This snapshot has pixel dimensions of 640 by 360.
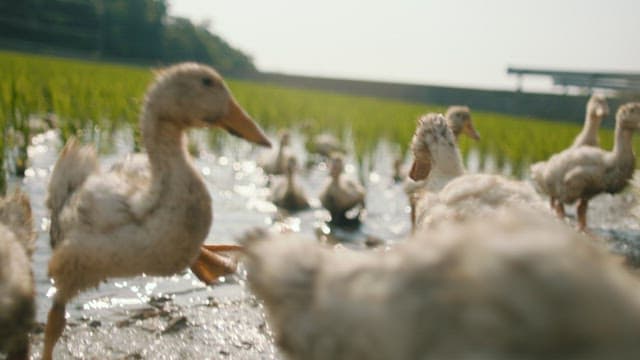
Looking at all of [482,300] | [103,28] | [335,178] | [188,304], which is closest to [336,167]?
[335,178]

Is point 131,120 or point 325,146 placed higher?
point 131,120

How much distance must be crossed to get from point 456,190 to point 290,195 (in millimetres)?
5329

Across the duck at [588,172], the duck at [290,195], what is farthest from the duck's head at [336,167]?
the duck at [588,172]

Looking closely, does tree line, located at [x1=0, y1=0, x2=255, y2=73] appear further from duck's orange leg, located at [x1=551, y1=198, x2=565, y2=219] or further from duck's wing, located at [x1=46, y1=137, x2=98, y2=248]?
duck's wing, located at [x1=46, y1=137, x2=98, y2=248]

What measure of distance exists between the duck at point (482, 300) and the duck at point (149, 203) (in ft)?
6.46

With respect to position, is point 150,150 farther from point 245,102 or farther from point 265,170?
point 245,102

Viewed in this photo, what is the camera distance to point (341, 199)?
8633 mm

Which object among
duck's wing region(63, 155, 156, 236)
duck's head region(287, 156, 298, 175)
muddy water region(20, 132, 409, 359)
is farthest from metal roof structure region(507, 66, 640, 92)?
duck's wing region(63, 155, 156, 236)

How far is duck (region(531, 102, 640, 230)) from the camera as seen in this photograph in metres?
9.09

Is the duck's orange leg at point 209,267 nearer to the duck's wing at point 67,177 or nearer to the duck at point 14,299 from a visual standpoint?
the duck's wing at point 67,177

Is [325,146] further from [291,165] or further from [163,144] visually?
[163,144]

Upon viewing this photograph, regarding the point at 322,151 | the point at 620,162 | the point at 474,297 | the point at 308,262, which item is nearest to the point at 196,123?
the point at 308,262

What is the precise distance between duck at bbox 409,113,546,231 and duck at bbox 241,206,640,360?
221 cm

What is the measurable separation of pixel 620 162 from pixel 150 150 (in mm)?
7410
